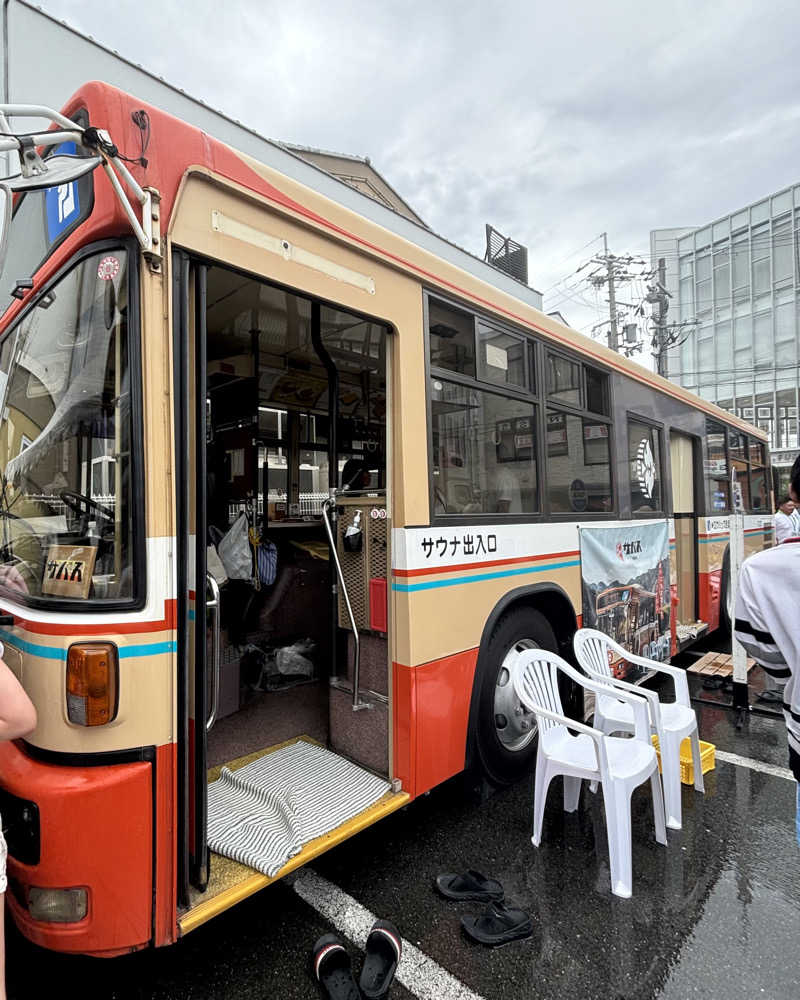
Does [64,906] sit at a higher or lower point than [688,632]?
higher

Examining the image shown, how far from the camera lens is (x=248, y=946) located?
2041 millimetres

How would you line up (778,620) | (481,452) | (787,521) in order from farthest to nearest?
(787,521)
(481,452)
(778,620)

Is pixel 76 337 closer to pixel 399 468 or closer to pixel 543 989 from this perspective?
pixel 399 468

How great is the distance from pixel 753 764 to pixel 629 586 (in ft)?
4.30

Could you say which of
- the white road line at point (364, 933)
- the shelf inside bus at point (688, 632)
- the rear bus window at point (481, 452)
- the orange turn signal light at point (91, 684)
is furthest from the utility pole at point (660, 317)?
the orange turn signal light at point (91, 684)

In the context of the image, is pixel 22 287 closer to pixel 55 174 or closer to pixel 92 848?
pixel 55 174

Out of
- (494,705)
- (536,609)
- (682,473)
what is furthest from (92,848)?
(682,473)

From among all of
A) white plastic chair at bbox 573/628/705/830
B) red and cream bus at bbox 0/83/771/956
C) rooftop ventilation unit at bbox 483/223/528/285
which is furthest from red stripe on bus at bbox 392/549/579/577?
rooftop ventilation unit at bbox 483/223/528/285

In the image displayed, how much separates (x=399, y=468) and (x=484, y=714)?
4.62 feet

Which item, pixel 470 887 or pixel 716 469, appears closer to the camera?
pixel 470 887

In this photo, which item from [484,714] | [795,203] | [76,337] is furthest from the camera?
[795,203]

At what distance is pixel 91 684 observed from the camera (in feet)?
5.20

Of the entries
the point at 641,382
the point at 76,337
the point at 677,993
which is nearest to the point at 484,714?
the point at 677,993

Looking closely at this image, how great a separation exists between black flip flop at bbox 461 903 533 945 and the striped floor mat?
0.58 m
